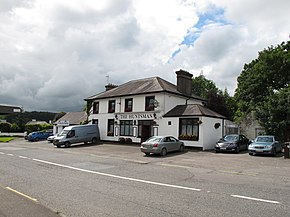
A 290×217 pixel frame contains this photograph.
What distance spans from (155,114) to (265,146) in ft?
39.6

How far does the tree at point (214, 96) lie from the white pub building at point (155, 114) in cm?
513

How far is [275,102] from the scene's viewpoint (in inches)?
1043

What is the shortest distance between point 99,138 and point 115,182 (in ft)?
83.2

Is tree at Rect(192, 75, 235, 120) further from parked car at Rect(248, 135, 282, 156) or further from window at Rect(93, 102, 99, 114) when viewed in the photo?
parked car at Rect(248, 135, 282, 156)

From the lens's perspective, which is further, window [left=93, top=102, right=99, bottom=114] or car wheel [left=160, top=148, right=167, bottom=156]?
window [left=93, top=102, right=99, bottom=114]

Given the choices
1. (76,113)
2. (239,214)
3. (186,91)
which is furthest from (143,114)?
(76,113)

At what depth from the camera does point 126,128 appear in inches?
1284

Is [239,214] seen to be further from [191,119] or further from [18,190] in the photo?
[191,119]

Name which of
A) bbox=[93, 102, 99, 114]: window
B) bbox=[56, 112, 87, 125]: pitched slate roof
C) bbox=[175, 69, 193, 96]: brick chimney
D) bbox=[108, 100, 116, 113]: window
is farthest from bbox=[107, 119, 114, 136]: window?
bbox=[56, 112, 87, 125]: pitched slate roof

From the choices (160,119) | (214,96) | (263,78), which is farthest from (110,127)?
(263,78)

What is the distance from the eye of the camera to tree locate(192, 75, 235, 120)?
40.7 meters

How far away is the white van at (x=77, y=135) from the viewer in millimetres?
29625

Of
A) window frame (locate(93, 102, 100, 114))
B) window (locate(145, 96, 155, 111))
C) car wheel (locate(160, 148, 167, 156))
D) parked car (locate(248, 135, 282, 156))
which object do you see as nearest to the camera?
parked car (locate(248, 135, 282, 156))

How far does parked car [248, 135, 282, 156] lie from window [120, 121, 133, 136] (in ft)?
47.7
